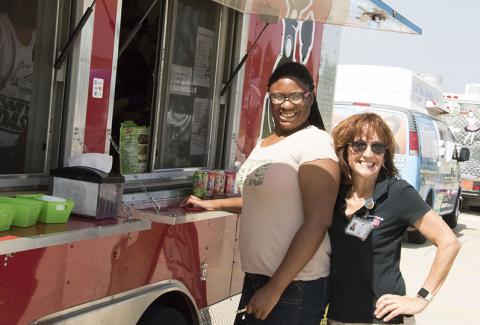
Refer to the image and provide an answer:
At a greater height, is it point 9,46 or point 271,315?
point 9,46

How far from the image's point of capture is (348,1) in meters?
3.53

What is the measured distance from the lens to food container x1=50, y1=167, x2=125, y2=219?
249 centimetres

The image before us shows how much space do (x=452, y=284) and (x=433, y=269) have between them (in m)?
5.63

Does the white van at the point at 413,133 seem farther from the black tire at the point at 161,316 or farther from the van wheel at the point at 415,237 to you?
the black tire at the point at 161,316

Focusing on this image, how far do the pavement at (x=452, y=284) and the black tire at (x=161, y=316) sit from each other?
348cm

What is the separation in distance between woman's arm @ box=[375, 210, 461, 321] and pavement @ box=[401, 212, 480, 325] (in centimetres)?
374

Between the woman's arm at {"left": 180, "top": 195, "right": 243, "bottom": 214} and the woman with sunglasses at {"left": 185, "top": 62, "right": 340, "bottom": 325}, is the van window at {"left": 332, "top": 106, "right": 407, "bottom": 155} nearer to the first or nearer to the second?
the woman's arm at {"left": 180, "top": 195, "right": 243, "bottom": 214}

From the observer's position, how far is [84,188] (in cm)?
252

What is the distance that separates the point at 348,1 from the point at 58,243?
2.17 metres

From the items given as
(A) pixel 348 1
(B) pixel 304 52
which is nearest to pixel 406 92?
(B) pixel 304 52

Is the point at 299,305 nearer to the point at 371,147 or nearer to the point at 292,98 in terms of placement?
the point at 371,147

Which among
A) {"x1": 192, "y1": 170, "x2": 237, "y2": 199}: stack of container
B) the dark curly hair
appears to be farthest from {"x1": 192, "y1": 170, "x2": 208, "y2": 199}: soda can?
the dark curly hair

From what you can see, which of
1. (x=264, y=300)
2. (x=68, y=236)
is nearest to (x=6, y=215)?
(x=68, y=236)

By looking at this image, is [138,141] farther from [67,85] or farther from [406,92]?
[406,92]
